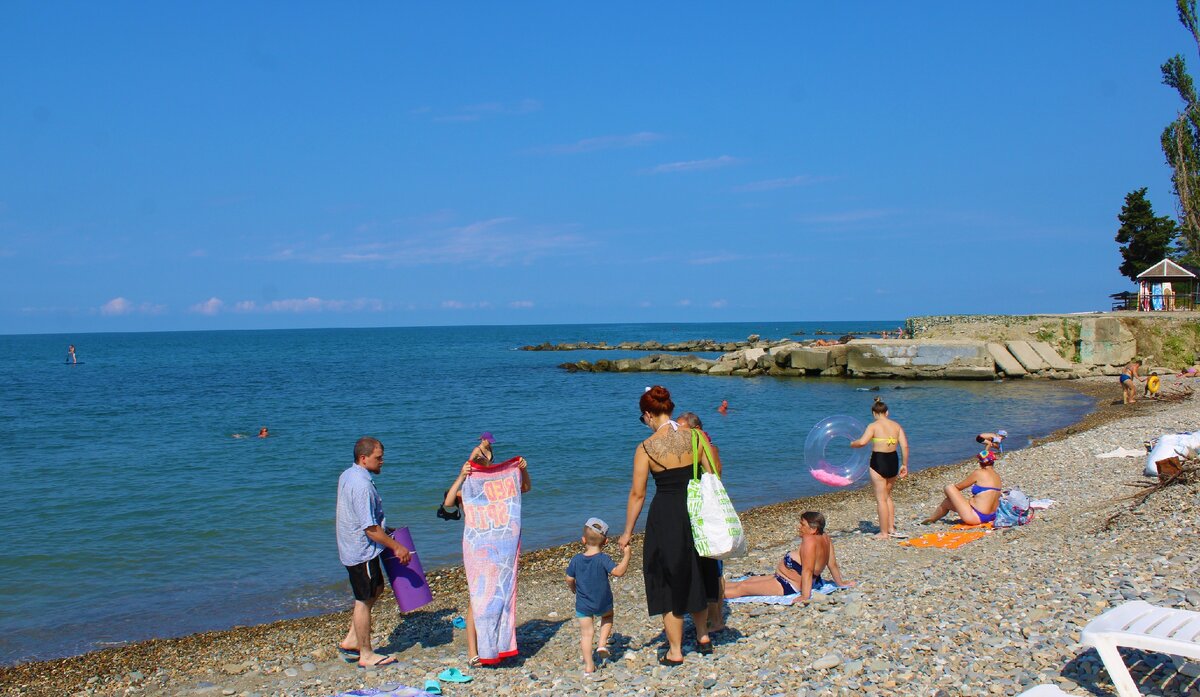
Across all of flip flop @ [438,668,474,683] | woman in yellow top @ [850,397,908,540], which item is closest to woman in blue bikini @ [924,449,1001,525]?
woman in yellow top @ [850,397,908,540]

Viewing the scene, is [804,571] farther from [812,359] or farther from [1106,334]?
[812,359]

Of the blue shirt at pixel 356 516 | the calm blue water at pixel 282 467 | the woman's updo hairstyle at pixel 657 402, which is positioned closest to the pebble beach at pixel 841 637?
the blue shirt at pixel 356 516

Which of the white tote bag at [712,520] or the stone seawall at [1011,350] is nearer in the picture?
the white tote bag at [712,520]

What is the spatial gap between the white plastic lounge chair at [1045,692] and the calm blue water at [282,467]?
26.6 ft

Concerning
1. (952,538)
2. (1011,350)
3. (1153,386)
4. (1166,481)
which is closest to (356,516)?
(952,538)

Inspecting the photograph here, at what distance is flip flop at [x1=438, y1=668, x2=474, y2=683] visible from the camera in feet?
21.1

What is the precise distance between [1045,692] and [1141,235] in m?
61.5

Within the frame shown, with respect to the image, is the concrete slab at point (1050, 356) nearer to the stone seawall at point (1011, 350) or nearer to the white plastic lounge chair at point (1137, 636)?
the stone seawall at point (1011, 350)

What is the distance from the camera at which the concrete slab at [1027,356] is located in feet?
126

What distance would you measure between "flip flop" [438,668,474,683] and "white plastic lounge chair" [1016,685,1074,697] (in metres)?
3.85

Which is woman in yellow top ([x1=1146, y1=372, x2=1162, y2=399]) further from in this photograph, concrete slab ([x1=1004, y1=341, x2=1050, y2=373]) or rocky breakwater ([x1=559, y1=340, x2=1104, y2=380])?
concrete slab ([x1=1004, y1=341, x2=1050, y2=373])

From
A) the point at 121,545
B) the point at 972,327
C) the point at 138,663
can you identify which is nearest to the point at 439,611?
the point at 138,663

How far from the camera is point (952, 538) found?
961 cm

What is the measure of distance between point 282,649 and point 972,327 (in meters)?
41.4
